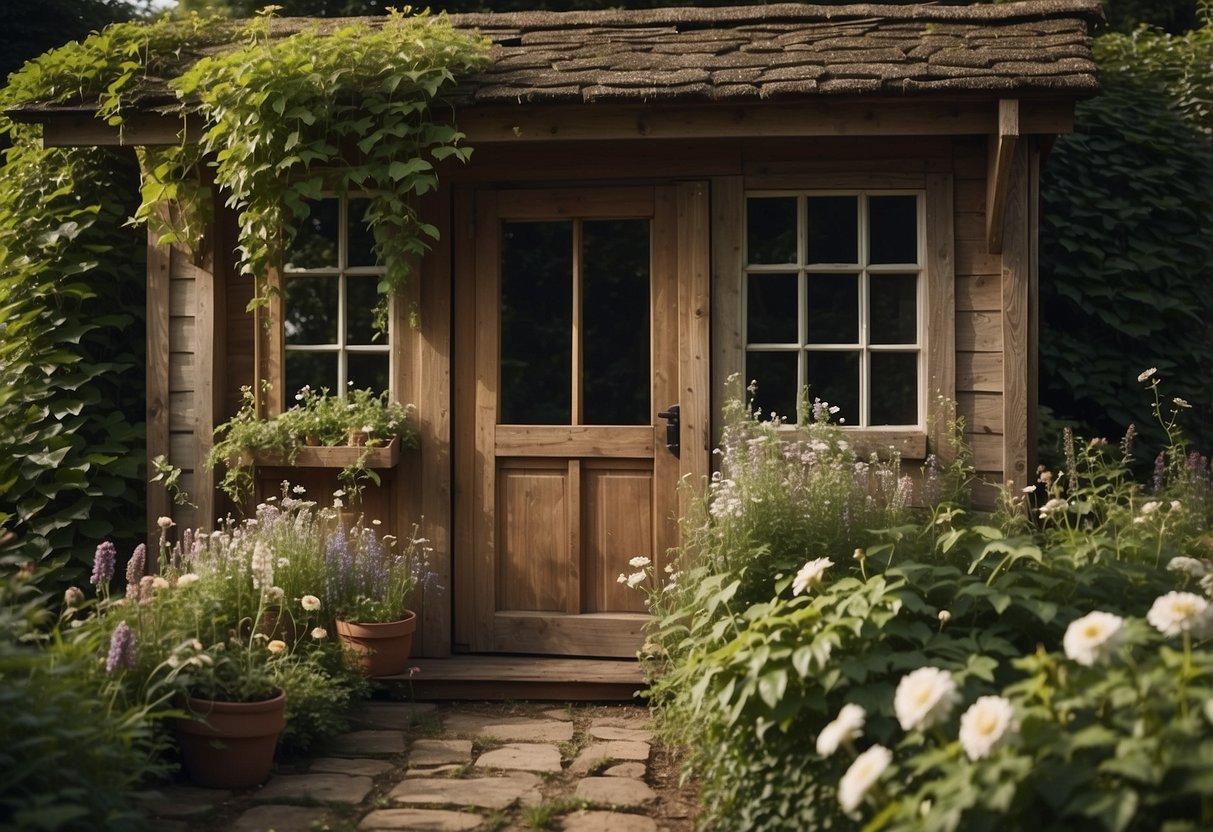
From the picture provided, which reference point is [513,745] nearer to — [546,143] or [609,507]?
[609,507]

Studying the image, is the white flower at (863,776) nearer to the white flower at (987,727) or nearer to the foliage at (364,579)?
the white flower at (987,727)

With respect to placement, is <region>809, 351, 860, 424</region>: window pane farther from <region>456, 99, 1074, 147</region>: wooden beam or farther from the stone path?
the stone path

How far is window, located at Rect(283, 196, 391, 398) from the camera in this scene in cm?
645

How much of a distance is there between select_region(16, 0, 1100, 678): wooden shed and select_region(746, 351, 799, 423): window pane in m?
0.02

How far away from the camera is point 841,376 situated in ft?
20.5

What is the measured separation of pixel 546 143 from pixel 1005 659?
351cm

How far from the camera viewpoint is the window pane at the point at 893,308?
618 cm

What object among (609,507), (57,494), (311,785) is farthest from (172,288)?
(311,785)

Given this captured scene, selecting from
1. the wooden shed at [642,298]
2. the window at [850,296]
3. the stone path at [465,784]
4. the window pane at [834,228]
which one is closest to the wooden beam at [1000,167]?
the wooden shed at [642,298]

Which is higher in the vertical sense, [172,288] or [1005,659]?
[172,288]

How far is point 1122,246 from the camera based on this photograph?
8.43 m

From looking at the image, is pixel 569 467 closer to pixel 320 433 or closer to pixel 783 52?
pixel 320 433

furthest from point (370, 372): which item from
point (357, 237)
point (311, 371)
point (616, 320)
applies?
point (616, 320)

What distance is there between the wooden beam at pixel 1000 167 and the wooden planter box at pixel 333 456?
3.05m
